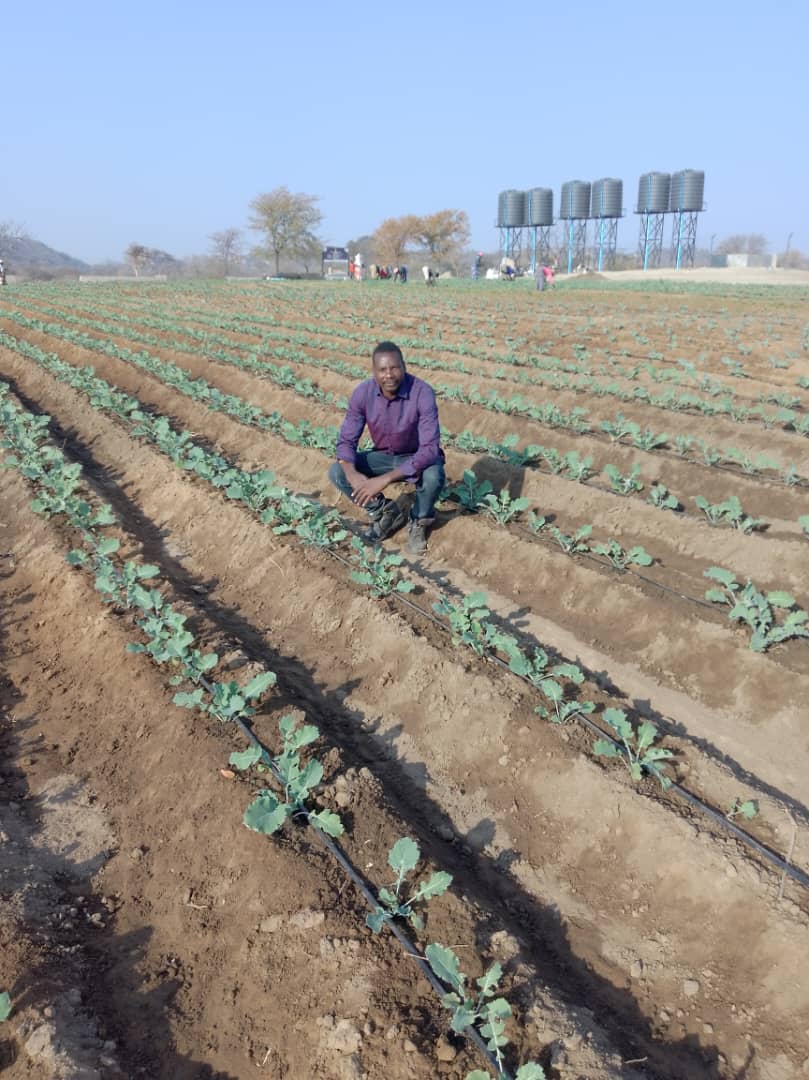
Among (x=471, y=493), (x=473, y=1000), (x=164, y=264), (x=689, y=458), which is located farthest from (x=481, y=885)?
(x=164, y=264)

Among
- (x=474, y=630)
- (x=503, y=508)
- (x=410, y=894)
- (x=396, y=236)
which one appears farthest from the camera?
(x=396, y=236)

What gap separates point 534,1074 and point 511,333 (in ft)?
56.9

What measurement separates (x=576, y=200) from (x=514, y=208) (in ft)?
17.7

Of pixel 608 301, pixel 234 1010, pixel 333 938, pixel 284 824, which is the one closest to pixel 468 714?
pixel 284 824

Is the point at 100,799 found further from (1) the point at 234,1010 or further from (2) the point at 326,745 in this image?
(1) the point at 234,1010

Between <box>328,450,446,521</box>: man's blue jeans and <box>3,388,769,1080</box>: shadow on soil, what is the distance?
1599 mm

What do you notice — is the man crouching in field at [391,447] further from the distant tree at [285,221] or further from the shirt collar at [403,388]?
the distant tree at [285,221]

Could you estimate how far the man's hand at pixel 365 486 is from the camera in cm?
579

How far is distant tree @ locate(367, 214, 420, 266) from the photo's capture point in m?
75.6

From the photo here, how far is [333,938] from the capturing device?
2781 millimetres

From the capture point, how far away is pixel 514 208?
219 ft

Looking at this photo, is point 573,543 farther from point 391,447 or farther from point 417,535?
point 391,447

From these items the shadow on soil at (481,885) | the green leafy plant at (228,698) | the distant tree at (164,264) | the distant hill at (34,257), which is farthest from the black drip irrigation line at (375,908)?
the distant hill at (34,257)

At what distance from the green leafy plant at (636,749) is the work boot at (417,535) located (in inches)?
112
